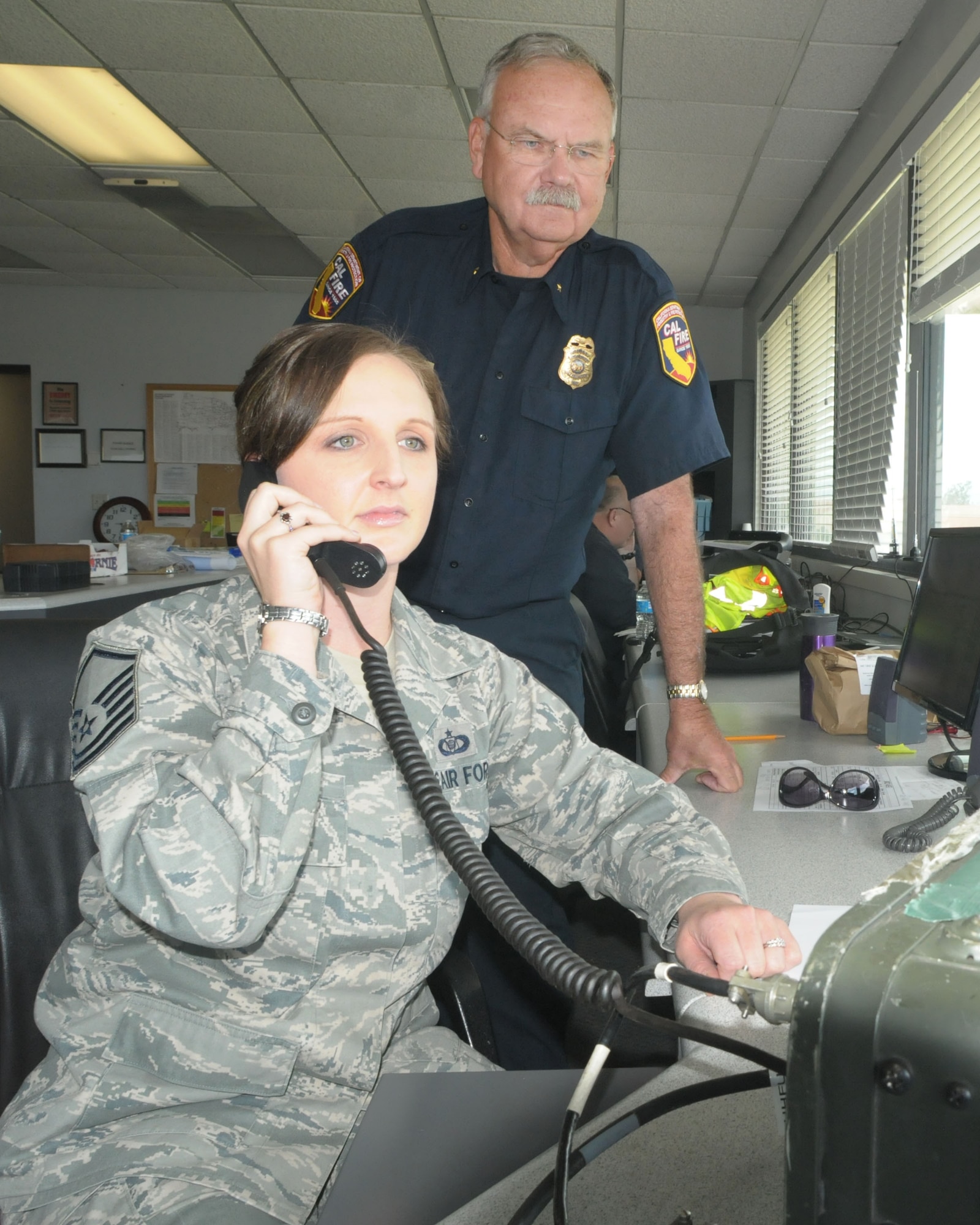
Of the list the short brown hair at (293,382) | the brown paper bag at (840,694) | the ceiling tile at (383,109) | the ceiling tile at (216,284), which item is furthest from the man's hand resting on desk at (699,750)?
the ceiling tile at (216,284)

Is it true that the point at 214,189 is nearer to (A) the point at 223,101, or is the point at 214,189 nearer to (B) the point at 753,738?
(A) the point at 223,101

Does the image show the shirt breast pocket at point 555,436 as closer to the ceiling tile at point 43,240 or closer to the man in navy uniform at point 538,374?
the man in navy uniform at point 538,374

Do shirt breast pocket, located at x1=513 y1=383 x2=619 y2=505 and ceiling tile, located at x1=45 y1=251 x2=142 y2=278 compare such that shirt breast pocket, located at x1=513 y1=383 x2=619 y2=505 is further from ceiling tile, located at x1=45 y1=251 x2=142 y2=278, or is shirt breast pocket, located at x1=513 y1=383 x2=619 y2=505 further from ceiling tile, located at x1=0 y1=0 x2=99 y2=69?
ceiling tile, located at x1=45 y1=251 x2=142 y2=278

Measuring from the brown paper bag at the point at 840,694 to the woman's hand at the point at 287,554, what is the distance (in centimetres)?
120

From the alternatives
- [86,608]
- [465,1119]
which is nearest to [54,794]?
A: [465,1119]

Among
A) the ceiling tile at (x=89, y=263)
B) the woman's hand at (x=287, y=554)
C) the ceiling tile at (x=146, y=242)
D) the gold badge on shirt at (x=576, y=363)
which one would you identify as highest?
the ceiling tile at (x=89, y=263)

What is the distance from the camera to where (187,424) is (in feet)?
23.9

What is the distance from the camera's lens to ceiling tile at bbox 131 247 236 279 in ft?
20.9

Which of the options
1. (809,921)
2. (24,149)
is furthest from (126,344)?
(809,921)

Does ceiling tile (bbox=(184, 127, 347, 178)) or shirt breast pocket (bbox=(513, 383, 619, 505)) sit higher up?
ceiling tile (bbox=(184, 127, 347, 178))

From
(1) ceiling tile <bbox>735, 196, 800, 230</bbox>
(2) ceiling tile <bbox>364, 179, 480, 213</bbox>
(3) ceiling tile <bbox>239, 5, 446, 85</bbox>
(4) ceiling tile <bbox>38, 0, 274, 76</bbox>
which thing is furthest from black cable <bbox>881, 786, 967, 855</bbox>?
(1) ceiling tile <bbox>735, 196, 800, 230</bbox>

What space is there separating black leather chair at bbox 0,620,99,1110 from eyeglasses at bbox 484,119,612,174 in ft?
3.44

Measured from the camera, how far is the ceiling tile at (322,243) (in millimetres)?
5824

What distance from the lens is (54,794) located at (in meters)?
1.06
